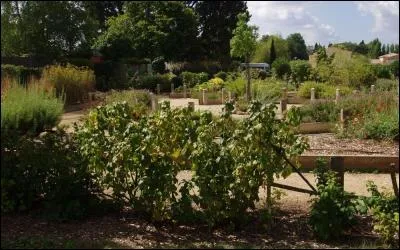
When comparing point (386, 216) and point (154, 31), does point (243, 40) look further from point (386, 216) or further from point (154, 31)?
point (154, 31)

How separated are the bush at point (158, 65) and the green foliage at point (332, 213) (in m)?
35.2

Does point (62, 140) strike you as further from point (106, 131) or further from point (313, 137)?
point (313, 137)

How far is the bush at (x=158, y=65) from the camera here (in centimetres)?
4038

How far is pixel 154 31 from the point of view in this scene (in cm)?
4147

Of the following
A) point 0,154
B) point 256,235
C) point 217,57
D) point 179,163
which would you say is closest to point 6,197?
point 0,154

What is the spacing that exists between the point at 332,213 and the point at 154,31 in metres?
37.2

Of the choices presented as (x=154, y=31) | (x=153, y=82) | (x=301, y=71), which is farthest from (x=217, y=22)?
(x=301, y=71)

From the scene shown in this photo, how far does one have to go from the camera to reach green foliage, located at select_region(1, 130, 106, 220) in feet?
19.4

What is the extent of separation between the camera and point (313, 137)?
38.5ft

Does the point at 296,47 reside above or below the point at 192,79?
above

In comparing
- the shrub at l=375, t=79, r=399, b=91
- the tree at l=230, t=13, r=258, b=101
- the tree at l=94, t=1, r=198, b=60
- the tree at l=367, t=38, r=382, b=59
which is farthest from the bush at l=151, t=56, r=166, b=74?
the shrub at l=375, t=79, r=399, b=91

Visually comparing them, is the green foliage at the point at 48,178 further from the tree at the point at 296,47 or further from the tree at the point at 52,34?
the tree at the point at 296,47

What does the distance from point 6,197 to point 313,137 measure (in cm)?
757

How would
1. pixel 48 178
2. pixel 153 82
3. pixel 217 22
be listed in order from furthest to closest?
pixel 217 22 → pixel 153 82 → pixel 48 178
